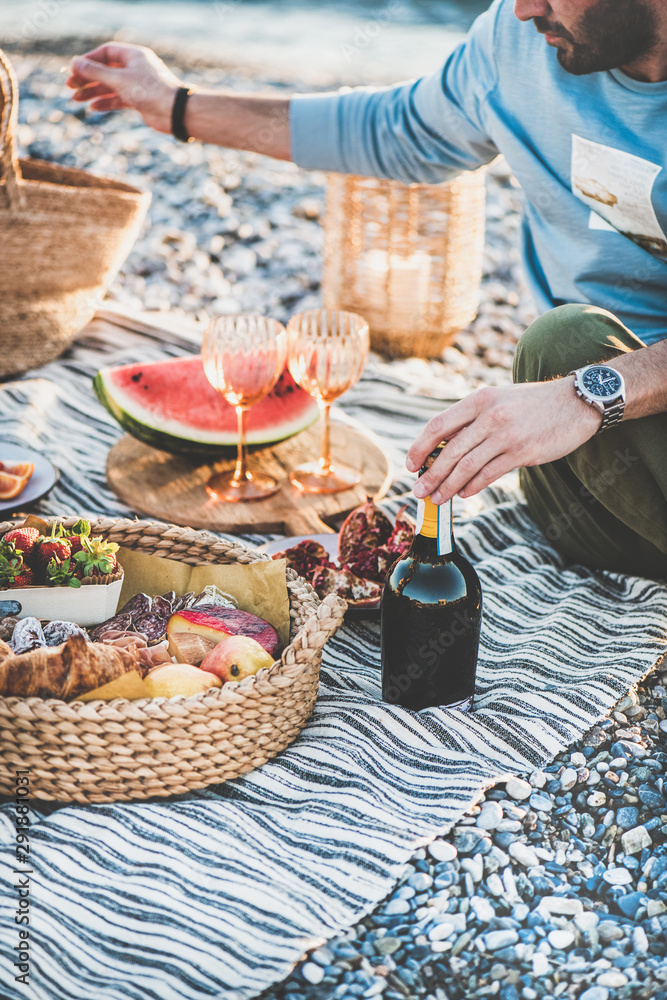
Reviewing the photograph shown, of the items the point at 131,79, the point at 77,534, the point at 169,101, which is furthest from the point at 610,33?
the point at 77,534

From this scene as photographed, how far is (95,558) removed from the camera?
66.4 inches

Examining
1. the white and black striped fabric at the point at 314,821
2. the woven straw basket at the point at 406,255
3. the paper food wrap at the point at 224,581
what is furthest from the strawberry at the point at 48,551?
the woven straw basket at the point at 406,255

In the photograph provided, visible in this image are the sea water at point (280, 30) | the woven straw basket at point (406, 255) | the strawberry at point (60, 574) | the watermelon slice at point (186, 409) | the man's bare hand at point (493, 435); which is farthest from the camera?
the sea water at point (280, 30)

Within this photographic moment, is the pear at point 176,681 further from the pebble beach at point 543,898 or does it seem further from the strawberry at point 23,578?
the pebble beach at point 543,898

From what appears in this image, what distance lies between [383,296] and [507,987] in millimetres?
3381

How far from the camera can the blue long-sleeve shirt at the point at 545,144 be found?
85.7 inches

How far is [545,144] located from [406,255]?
6.20 feet

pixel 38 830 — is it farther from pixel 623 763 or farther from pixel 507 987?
pixel 623 763

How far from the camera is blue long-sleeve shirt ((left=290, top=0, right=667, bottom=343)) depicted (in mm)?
2178

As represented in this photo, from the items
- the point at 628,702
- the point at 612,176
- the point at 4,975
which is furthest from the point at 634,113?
the point at 4,975

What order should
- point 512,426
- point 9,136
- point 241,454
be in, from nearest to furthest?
1. point 512,426
2. point 241,454
3. point 9,136

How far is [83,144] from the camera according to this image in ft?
20.6

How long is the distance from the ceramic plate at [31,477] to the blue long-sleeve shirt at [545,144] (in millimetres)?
1233

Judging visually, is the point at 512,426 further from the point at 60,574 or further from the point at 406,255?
the point at 406,255
